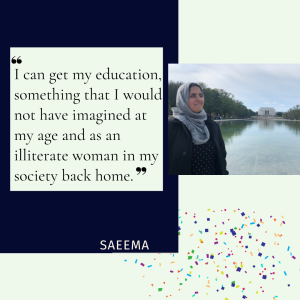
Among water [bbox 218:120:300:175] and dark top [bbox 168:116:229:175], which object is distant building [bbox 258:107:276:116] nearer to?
water [bbox 218:120:300:175]

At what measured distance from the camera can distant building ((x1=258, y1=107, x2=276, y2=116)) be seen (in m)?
A: 3.93

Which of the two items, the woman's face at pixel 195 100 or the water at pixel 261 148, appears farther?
the water at pixel 261 148

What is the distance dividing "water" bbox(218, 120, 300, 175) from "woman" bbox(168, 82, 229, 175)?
43 centimetres

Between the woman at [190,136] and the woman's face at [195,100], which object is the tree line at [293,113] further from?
the woman's face at [195,100]

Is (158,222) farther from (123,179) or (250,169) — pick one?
(250,169)

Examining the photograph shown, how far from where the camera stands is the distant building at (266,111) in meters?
3.93

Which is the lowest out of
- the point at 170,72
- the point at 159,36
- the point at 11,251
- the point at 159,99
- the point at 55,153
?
the point at 11,251

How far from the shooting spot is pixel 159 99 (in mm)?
3084

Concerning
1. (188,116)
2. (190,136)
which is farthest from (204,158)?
(188,116)

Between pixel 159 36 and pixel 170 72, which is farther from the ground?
pixel 159 36

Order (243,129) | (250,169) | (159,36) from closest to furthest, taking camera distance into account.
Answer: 1. (159,36)
2. (250,169)
3. (243,129)

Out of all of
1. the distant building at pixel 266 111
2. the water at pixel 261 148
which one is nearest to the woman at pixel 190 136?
the water at pixel 261 148

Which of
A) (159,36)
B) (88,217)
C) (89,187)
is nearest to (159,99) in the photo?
(159,36)

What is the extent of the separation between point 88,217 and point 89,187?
0.43m
